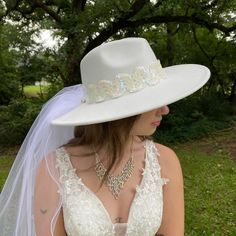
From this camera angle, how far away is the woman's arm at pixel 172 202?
181 centimetres

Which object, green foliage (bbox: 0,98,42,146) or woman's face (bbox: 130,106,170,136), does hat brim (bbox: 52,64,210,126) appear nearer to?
woman's face (bbox: 130,106,170,136)

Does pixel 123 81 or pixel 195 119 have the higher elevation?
pixel 123 81

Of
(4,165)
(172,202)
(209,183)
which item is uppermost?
(172,202)

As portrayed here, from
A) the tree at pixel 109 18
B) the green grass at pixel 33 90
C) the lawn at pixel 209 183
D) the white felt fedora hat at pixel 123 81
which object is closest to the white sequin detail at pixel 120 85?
the white felt fedora hat at pixel 123 81

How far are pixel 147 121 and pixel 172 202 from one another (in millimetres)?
372

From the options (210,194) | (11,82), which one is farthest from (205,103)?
(11,82)

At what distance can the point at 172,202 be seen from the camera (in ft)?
5.93

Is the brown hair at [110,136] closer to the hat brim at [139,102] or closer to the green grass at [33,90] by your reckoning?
the hat brim at [139,102]

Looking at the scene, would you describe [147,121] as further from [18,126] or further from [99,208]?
[18,126]

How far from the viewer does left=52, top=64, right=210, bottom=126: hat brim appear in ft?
5.03

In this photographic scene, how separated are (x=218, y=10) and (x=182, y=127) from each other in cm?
252

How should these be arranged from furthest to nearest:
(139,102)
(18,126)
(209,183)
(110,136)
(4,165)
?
(18,126) → (4,165) → (209,183) → (110,136) → (139,102)

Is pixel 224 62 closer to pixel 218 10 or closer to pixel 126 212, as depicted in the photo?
pixel 218 10

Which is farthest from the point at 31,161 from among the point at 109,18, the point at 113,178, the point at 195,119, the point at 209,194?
the point at 195,119
